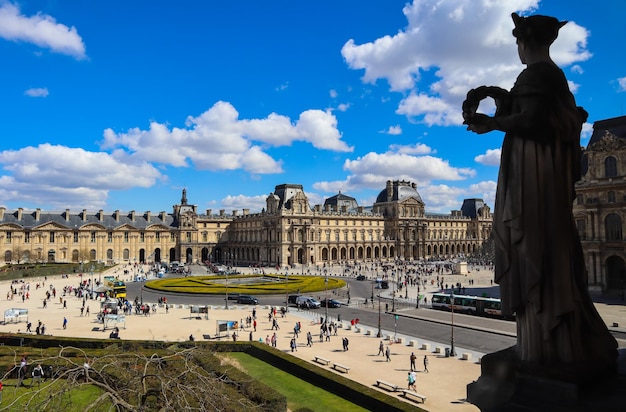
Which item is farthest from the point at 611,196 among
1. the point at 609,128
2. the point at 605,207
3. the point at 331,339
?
the point at 331,339

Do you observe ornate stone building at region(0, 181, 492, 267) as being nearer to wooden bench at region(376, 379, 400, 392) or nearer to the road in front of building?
the road in front of building

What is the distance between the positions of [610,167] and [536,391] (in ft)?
170

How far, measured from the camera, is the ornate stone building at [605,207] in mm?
47562

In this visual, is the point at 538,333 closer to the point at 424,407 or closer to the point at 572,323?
the point at 572,323

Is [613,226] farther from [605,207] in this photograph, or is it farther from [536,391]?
[536,391]

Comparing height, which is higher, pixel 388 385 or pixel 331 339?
pixel 388 385

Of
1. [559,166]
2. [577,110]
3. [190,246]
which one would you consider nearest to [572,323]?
[559,166]

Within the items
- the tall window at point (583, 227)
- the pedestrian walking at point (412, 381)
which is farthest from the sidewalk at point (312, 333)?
the tall window at point (583, 227)

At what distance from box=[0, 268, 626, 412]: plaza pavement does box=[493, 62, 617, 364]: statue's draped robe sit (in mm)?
14807

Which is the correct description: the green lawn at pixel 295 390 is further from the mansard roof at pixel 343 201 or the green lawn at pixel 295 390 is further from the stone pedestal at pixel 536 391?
the mansard roof at pixel 343 201

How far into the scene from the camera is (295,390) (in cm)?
2216

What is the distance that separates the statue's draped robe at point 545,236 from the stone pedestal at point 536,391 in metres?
0.26

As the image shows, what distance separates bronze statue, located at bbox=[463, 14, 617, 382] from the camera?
5.91 m

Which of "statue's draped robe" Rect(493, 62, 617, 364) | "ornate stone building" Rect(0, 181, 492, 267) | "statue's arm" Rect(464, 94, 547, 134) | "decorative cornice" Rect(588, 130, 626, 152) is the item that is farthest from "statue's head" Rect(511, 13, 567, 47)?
"ornate stone building" Rect(0, 181, 492, 267)
